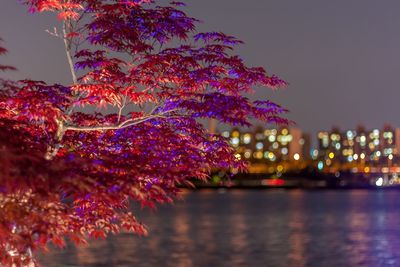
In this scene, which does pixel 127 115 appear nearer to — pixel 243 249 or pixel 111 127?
pixel 111 127

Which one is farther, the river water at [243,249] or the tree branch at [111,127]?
the river water at [243,249]

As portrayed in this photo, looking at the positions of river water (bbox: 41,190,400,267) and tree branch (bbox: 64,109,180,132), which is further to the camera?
river water (bbox: 41,190,400,267)

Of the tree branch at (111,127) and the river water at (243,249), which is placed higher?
the tree branch at (111,127)

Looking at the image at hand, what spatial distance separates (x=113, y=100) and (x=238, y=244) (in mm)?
32597

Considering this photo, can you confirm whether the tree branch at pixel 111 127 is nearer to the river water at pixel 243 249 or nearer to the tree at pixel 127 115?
the tree at pixel 127 115

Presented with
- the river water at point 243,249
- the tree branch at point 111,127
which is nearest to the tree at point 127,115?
the tree branch at point 111,127

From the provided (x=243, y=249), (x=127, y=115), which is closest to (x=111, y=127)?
(x=127, y=115)

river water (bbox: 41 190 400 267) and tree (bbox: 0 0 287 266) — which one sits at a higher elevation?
tree (bbox: 0 0 287 266)

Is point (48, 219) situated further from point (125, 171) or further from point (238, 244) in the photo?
point (238, 244)

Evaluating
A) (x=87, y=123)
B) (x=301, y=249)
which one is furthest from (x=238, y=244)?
(x=87, y=123)

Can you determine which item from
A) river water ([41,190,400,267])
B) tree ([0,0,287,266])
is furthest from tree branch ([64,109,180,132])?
river water ([41,190,400,267])

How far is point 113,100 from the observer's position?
464 inches

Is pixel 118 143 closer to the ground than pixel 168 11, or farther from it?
closer to the ground

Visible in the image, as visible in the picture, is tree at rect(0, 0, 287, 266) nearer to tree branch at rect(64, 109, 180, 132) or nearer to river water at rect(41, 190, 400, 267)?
tree branch at rect(64, 109, 180, 132)
